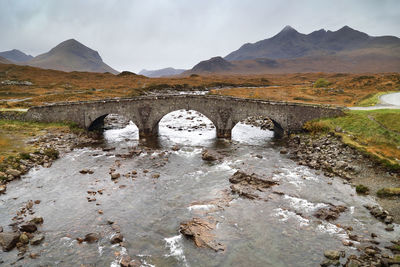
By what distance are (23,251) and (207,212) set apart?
11.8 meters

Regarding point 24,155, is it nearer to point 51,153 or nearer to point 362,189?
point 51,153

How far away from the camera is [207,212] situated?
19109 mm

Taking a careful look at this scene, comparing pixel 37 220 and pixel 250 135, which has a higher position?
pixel 250 135

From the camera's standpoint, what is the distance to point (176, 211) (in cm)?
1952

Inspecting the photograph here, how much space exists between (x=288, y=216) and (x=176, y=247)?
841cm

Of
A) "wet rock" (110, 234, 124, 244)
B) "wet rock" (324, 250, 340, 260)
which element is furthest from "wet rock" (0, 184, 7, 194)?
"wet rock" (324, 250, 340, 260)

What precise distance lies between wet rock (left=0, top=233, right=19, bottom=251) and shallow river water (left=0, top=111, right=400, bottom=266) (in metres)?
0.53

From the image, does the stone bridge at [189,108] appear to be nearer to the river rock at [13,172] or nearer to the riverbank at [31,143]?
the riverbank at [31,143]

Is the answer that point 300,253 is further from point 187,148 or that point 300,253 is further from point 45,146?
point 45,146

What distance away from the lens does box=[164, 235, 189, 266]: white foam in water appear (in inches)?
584

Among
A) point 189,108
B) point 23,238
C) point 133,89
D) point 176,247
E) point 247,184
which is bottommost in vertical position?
point 176,247

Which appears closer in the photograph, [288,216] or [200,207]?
[288,216]

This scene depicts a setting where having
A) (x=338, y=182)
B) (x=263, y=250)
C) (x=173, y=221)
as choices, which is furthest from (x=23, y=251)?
(x=338, y=182)

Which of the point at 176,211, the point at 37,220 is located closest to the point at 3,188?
the point at 37,220
